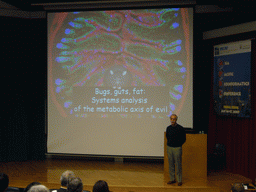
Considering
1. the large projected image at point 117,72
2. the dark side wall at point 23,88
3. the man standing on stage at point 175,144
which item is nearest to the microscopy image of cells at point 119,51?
the large projected image at point 117,72

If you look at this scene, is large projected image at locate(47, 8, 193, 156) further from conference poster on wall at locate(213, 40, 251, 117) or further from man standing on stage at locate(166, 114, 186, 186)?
man standing on stage at locate(166, 114, 186, 186)

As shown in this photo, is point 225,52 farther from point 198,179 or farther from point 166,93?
point 198,179

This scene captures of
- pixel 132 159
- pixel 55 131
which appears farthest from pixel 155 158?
pixel 55 131

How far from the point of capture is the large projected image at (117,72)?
6.48 meters

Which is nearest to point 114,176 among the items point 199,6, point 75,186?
point 75,186

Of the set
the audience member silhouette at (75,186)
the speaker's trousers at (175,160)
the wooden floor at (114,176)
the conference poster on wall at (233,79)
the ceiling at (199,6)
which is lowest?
the wooden floor at (114,176)

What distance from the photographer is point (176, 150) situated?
5.31m

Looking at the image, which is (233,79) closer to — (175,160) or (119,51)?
(175,160)

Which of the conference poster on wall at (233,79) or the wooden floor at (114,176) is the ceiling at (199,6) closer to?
the conference poster on wall at (233,79)

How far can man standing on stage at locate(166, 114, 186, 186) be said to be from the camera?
528 centimetres

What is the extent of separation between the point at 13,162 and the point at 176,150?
13.3ft

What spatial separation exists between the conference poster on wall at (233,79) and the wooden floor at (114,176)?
54.9 inches

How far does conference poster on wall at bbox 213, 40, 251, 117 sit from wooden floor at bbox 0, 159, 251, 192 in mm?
1394

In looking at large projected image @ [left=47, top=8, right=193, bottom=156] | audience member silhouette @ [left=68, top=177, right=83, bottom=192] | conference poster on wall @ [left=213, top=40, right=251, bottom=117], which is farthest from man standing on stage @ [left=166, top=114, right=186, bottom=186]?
audience member silhouette @ [left=68, top=177, right=83, bottom=192]
